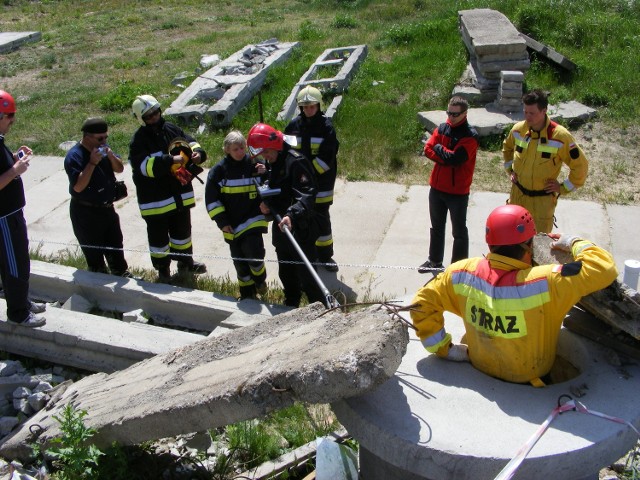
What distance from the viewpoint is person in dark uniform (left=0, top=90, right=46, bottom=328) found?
5.20 metres

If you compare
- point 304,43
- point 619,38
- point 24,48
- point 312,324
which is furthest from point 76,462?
point 24,48

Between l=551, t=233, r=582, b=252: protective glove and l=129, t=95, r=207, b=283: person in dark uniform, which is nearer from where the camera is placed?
l=551, t=233, r=582, b=252: protective glove

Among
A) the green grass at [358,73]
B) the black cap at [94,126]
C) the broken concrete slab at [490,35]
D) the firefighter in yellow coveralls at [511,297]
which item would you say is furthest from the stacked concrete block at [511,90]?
the firefighter in yellow coveralls at [511,297]

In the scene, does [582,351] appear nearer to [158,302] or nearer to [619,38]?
[158,302]

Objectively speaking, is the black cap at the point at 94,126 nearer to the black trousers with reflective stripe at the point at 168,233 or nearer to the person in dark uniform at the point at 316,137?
the black trousers with reflective stripe at the point at 168,233

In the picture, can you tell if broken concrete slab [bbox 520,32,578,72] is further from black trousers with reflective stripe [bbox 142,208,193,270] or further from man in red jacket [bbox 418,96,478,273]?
black trousers with reflective stripe [bbox 142,208,193,270]

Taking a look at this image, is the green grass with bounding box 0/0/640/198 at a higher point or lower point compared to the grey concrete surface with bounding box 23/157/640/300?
higher

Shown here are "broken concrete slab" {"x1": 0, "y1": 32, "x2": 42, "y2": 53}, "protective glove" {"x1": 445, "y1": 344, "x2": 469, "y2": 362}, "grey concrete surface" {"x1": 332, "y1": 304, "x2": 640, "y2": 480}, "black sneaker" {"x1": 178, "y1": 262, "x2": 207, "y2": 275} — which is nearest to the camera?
"grey concrete surface" {"x1": 332, "y1": 304, "x2": 640, "y2": 480}

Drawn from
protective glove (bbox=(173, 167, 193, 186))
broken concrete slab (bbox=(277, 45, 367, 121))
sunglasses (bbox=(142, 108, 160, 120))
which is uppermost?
sunglasses (bbox=(142, 108, 160, 120))

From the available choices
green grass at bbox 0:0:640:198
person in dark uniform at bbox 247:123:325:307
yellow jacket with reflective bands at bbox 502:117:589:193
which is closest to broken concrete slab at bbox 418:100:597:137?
green grass at bbox 0:0:640:198

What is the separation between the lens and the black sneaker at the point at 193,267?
23.0 ft

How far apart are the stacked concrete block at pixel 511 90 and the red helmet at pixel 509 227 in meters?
6.96

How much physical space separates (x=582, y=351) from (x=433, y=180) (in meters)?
2.81

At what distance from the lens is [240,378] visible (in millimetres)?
3549
